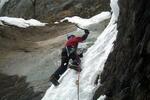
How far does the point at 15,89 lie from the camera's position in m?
15.5

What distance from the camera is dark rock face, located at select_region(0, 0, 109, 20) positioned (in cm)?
3050

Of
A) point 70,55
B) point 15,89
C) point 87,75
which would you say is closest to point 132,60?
point 87,75

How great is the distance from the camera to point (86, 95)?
9648 mm

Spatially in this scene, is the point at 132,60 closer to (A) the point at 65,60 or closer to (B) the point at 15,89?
(A) the point at 65,60

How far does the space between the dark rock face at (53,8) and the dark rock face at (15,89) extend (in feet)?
45.4

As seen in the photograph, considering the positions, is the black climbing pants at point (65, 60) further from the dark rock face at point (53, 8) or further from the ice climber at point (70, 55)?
the dark rock face at point (53, 8)

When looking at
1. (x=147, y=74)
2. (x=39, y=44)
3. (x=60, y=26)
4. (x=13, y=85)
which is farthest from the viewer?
(x=60, y=26)

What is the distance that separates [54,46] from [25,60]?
1664 millimetres

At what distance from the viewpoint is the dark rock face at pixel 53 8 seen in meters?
30.5

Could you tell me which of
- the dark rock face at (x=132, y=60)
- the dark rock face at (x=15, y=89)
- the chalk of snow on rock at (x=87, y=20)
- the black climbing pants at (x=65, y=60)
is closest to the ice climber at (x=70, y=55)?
the black climbing pants at (x=65, y=60)

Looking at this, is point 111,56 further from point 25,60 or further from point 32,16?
point 32,16

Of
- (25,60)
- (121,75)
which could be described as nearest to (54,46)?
(25,60)

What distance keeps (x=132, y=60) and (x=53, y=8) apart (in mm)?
26677

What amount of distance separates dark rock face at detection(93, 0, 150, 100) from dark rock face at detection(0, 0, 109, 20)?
20.7 m
